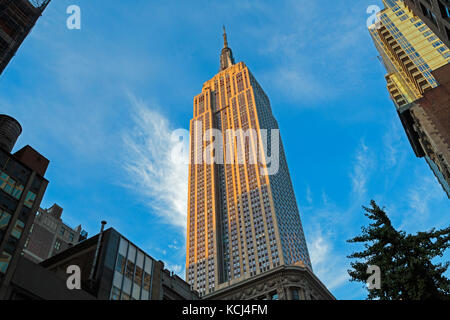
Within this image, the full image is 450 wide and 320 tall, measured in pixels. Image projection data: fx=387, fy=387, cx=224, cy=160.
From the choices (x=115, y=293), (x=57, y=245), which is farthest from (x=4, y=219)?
(x=57, y=245)

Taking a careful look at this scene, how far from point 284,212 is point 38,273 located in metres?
126

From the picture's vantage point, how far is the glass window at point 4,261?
31394 millimetres

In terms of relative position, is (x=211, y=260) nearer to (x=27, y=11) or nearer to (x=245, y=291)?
(x=245, y=291)

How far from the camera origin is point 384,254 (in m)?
23.3

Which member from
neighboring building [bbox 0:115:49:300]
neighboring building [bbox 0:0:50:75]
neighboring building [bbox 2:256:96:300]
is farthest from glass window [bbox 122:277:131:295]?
neighboring building [bbox 0:0:50:75]

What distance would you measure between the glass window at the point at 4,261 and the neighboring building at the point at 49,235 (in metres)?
43.7

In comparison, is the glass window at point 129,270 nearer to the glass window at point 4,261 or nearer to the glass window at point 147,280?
the glass window at point 147,280

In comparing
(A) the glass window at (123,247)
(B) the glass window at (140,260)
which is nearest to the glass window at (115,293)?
(A) the glass window at (123,247)

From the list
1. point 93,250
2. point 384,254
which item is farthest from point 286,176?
point 384,254

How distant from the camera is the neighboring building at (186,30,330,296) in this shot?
13788cm

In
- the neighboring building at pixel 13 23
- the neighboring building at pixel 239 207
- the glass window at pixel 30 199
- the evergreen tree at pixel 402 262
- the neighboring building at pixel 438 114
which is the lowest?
the evergreen tree at pixel 402 262

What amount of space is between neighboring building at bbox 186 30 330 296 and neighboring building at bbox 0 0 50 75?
9795cm

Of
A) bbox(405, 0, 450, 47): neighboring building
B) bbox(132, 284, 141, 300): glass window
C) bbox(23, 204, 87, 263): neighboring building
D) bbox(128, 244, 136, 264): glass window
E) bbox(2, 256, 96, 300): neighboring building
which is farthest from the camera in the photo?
bbox(23, 204, 87, 263): neighboring building

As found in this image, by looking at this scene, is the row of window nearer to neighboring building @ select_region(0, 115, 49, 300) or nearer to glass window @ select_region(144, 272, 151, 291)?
neighboring building @ select_region(0, 115, 49, 300)
